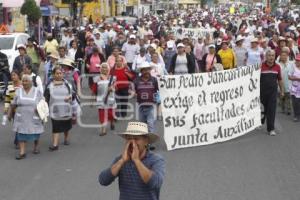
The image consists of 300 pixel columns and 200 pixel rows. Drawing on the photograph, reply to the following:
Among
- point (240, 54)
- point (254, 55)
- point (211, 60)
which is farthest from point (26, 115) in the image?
point (240, 54)

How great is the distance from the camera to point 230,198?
27.6ft

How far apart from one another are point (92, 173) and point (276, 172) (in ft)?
8.74

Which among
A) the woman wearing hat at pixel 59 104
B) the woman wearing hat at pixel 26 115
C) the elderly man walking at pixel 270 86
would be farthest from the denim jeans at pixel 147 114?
the elderly man walking at pixel 270 86

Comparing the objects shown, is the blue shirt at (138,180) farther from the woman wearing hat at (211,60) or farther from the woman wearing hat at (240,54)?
the woman wearing hat at (240,54)

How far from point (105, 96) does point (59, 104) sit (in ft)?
5.44

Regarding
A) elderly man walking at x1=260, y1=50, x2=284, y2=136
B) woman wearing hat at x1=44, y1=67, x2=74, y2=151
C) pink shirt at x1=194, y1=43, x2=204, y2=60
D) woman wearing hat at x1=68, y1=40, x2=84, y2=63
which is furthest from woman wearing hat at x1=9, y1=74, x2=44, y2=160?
pink shirt at x1=194, y1=43, x2=204, y2=60

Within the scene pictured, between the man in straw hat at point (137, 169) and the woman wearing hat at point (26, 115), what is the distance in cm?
577

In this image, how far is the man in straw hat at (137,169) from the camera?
5.31 meters

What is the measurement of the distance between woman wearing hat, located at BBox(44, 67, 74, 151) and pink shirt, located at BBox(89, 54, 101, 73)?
489 centimetres

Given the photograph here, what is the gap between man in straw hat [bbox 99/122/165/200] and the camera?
5.31 meters

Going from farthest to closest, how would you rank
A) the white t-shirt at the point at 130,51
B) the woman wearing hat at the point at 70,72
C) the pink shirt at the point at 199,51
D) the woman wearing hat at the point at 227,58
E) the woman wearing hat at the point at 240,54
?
the pink shirt at the point at 199,51
the white t-shirt at the point at 130,51
the woman wearing hat at the point at 240,54
the woman wearing hat at the point at 227,58
the woman wearing hat at the point at 70,72

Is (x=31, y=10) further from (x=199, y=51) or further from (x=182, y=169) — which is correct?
(x=182, y=169)

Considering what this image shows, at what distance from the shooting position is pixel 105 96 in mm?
13180

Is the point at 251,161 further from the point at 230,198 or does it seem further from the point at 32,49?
the point at 32,49
